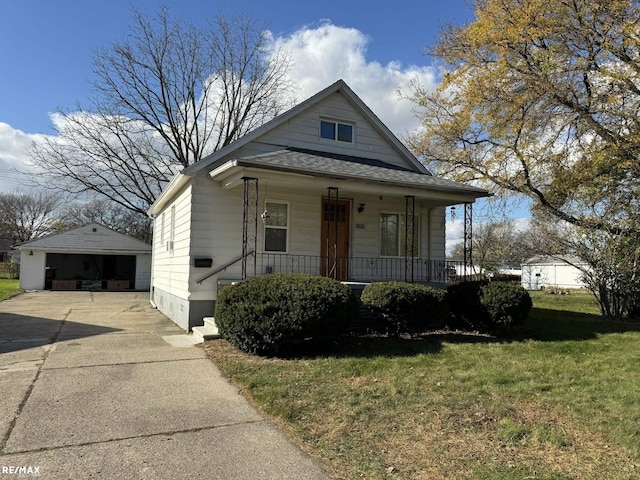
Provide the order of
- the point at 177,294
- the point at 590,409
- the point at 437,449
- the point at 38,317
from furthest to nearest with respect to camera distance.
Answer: the point at 38,317
the point at 177,294
the point at 590,409
the point at 437,449

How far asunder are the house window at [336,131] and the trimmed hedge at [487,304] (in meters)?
5.57

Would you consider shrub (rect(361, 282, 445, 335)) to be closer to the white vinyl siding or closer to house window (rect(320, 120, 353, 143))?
the white vinyl siding

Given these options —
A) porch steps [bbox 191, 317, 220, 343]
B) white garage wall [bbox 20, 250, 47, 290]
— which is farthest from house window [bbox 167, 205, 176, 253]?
white garage wall [bbox 20, 250, 47, 290]

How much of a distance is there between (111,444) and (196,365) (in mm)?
2839

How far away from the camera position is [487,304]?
27.9ft

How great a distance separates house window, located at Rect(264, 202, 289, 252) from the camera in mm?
10641

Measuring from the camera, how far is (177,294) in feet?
36.7

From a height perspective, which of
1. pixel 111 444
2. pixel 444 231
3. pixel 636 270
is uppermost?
pixel 444 231

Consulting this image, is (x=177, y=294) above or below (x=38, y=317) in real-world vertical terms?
above

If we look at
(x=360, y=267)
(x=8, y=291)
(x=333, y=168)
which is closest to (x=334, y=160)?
(x=333, y=168)

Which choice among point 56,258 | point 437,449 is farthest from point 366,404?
point 56,258

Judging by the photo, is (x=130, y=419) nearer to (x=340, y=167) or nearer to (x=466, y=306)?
(x=466, y=306)

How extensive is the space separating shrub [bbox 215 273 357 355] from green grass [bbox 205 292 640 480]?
0.33 meters

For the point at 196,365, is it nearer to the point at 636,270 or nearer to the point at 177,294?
the point at 177,294
